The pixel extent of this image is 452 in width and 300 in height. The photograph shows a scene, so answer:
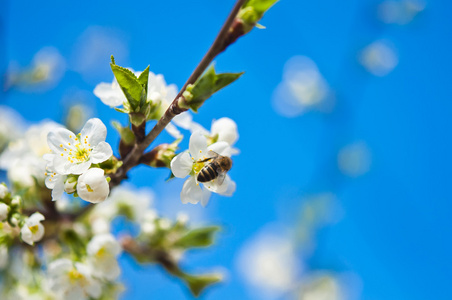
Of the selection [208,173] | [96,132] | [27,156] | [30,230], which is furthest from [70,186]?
[27,156]

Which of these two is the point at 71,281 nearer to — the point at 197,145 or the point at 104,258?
the point at 104,258

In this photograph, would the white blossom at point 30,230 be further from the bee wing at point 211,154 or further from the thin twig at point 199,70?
the bee wing at point 211,154

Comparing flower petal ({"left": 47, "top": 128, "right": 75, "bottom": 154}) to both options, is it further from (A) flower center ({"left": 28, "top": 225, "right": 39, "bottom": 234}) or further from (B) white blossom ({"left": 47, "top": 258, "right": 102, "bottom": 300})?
(B) white blossom ({"left": 47, "top": 258, "right": 102, "bottom": 300})

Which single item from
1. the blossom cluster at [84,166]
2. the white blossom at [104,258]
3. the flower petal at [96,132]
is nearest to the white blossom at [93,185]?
the blossom cluster at [84,166]

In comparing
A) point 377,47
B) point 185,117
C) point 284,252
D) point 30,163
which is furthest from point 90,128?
point 284,252

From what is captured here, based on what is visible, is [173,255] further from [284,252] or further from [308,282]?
[284,252]

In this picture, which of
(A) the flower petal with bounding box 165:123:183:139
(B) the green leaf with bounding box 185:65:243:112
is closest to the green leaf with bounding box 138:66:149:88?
(B) the green leaf with bounding box 185:65:243:112
